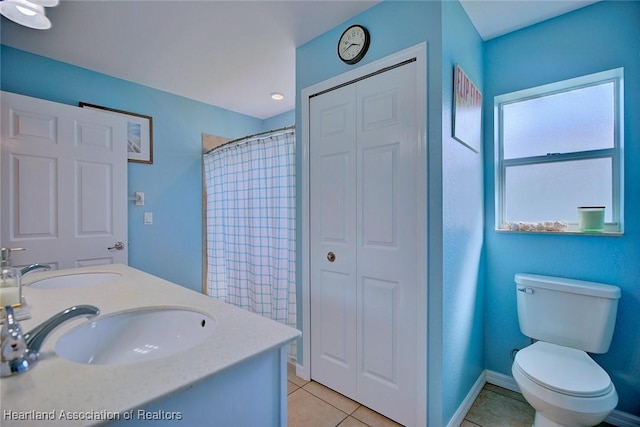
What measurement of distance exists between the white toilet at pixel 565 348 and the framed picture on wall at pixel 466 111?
895 millimetres

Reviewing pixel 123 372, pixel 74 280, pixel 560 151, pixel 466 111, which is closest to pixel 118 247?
pixel 74 280

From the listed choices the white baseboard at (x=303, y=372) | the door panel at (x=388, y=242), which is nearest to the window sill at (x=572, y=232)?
the door panel at (x=388, y=242)

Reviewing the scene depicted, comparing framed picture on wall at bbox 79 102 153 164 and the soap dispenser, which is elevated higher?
framed picture on wall at bbox 79 102 153 164

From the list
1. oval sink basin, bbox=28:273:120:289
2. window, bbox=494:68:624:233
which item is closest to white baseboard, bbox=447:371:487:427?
Result: window, bbox=494:68:624:233

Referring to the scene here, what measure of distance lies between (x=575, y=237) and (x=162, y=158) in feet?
10.7

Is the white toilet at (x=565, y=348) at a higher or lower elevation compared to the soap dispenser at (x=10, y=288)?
lower

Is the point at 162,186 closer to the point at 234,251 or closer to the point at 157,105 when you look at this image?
the point at 157,105

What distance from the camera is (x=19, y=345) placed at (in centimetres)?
62

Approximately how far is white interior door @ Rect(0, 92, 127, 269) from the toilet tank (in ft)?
9.50

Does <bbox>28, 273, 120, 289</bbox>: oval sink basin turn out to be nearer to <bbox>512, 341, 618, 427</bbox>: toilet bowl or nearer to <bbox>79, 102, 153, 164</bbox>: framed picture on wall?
<bbox>79, 102, 153, 164</bbox>: framed picture on wall

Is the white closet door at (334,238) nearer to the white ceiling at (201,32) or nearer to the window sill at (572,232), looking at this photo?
the white ceiling at (201,32)

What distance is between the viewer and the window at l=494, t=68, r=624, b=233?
1.64 metres

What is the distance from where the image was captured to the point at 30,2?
1247 millimetres

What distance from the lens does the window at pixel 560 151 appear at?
1.64m
